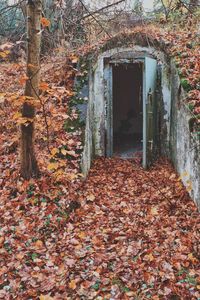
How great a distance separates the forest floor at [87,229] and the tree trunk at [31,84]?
23cm

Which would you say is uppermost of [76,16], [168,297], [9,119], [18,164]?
[76,16]

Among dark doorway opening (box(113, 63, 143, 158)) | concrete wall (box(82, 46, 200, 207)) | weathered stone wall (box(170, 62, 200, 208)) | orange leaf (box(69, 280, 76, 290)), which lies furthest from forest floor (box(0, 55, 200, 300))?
dark doorway opening (box(113, 63, 143, 158))

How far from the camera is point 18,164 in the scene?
7.31m

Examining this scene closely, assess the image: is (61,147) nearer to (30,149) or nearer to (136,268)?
(30,149)

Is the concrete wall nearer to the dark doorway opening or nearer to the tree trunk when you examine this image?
the tree trunk

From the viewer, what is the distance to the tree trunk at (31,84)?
228 inches

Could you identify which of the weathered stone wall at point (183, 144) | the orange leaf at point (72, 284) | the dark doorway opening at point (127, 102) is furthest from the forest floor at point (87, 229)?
the dark doorway opening at point (127, 102)

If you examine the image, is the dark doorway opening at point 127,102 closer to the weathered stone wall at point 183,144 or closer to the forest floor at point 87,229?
the weathered stone wall at point 183,144

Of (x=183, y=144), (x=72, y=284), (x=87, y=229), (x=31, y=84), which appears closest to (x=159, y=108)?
(x=183, y=144)

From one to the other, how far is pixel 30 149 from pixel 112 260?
277 centimetres

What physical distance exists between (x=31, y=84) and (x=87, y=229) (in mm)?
2717

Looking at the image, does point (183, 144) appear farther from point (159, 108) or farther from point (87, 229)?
point (87, 229)

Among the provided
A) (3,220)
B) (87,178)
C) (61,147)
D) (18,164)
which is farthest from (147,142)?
(3,220)

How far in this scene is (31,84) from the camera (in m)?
6.14
